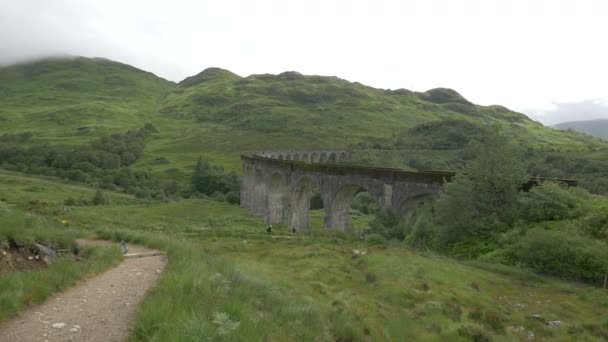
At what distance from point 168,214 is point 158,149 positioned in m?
65.2

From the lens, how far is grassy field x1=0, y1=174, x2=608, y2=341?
7.31 meters

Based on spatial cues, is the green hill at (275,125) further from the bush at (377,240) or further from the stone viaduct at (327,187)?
the bush at (377,240)

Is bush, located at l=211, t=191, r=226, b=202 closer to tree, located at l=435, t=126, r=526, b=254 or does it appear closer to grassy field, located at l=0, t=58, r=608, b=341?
grassy field, located at l=0, t=58, r=608, b=341

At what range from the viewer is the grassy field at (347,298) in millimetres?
7309

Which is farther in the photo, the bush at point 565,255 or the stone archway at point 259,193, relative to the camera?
the stone archway at point 259,193

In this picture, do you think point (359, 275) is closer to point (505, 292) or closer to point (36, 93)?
point (505, 292)

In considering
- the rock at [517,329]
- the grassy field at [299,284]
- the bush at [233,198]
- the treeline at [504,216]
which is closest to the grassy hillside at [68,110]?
A: the grassy field at [299,284]

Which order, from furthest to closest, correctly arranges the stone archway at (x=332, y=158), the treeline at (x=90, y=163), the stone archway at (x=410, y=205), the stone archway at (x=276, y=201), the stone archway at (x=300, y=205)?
the stone archway at (x=332, y=158), the treeline at (x=90, y=163), the stone archway at (x=276, y=201), the stone archway at (x=300, y=205), the stone archway at (x=410, y=205)

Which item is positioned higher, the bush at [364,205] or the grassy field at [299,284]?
the grassy field at [299,284]

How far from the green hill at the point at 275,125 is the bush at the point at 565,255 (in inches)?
1953

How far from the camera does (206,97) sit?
185 metres

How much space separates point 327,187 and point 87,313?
3106 cm

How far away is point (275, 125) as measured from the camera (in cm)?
14775

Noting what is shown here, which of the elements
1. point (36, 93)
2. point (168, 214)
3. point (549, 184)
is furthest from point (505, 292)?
point (36, 93)
